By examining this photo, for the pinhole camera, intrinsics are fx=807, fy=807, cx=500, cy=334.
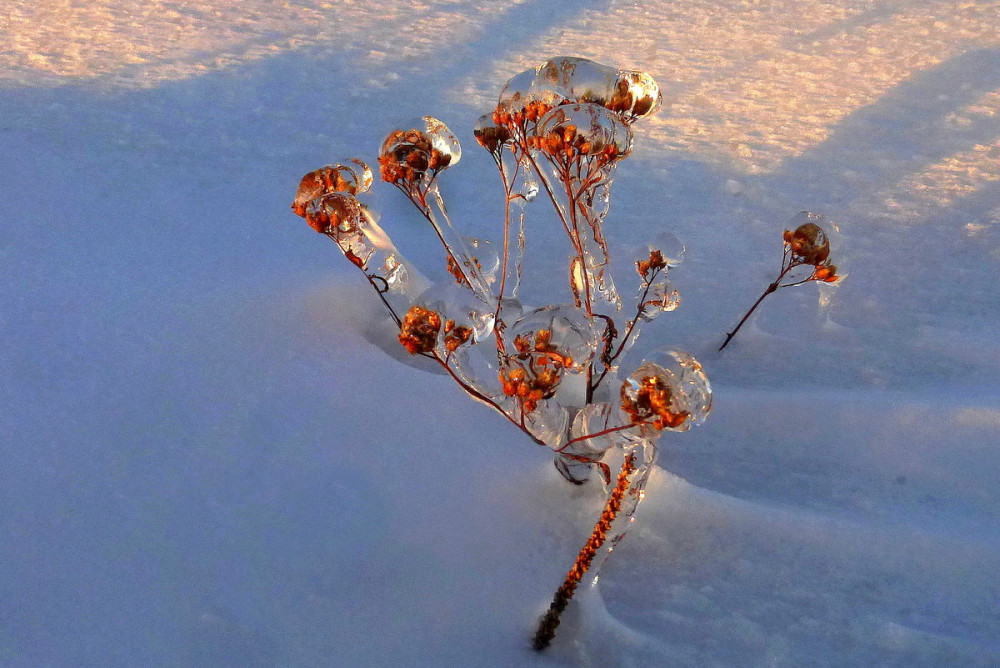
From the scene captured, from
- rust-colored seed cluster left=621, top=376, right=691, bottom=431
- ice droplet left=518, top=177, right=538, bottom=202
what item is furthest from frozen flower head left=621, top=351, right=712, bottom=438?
ice droplet left=518, top=177, right=538, bottom=202

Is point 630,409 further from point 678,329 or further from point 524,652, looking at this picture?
point 678,329

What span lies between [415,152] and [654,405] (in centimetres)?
37

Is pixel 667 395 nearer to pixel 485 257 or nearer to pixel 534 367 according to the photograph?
pixel 534 367

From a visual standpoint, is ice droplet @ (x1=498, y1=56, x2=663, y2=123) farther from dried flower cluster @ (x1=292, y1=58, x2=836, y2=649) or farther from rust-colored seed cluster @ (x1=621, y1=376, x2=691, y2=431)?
rust-colored seed cluster @ (x1=621, y1=376, x2=691, y2=431)

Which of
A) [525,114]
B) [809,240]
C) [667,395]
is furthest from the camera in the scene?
[809,240]

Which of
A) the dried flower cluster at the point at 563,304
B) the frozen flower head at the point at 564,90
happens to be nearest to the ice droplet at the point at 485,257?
the dried flower cluster at the point at 563,304

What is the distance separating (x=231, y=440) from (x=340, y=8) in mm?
1342

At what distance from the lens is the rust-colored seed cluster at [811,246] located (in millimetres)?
984

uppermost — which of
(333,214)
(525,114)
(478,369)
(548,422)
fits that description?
Result: (525,114)

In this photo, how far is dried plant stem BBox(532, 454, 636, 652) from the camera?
701 millimetres

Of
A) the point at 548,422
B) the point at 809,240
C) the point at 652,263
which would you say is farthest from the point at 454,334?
the point at 809,240

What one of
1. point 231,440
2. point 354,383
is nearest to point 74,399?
point 231,440

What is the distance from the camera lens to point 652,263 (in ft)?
3.10

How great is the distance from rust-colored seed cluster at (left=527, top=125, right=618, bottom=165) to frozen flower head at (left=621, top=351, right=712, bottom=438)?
18 centimetres
